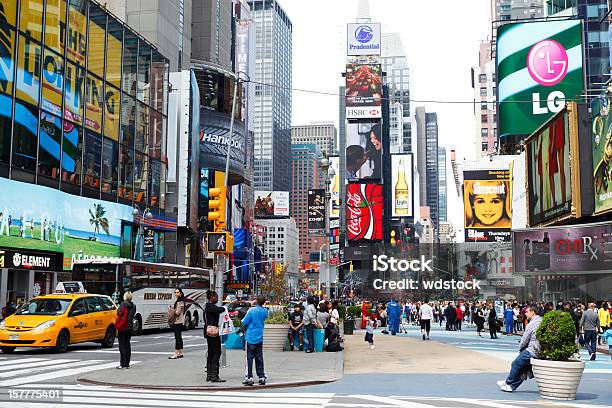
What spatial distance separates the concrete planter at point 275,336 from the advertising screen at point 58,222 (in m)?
21.4

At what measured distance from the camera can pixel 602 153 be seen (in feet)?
104

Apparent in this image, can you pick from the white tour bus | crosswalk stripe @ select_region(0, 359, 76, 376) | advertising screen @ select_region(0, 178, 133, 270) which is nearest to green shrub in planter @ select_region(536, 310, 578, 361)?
crosswalk stripe @ select_region(0, 359, 76, 376)

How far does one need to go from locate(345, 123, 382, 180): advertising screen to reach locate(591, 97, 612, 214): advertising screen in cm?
6839

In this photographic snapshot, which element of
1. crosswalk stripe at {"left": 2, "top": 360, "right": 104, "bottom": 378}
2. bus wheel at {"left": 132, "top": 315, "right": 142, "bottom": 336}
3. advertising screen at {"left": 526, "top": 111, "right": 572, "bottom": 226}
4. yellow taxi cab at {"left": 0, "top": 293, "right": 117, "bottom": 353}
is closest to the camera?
crosswalk stripe at {"left": 2, "top": 360, "right": 104, "bottom": 378}

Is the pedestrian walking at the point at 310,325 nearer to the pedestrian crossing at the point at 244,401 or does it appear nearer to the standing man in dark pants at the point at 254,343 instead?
the standing man in dark pants at the point at 254,343

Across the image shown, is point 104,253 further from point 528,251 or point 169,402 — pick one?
point 169,402

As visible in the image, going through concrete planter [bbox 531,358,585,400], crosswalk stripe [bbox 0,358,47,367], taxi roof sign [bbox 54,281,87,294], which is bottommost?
crosswalk stripe [bbox 0,358,47,367]

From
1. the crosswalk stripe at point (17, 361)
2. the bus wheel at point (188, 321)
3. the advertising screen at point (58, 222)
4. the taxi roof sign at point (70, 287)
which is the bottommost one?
the bus wheel at point (188, 321)

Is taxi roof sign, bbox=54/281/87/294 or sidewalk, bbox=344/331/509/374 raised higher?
taxi roof sign, bbox=54/281/87/294

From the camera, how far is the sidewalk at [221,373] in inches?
527

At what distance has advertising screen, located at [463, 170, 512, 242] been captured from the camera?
66688 mm

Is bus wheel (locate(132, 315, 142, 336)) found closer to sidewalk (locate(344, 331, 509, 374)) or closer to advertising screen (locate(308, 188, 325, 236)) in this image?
sidewalk (locate(344, 331, 509, 374))

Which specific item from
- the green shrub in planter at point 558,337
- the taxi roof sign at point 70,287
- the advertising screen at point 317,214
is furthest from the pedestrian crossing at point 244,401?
the advertising screen at point 317,214

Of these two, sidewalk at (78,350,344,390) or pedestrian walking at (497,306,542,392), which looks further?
sidewalk at (78,350,344,390)
